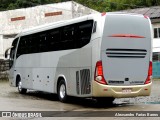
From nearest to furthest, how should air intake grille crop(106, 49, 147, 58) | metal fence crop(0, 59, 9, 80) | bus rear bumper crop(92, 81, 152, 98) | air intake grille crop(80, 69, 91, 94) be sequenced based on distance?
bus rear bumper crop(92, 81, 152, 98) < air intake grille crop(106, 49, 147, 58) < air intake grille crop(80, 69, 91, 94) < metal fence crop(0, 59, 9, 80)

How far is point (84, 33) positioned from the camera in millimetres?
14891

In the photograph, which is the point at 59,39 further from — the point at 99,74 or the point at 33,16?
the point at 33,16

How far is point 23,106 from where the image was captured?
15.3m

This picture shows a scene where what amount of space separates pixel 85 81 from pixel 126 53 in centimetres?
182

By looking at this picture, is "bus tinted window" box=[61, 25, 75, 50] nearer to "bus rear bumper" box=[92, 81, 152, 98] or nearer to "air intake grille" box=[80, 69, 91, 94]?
"air intake grille" box=[80, 69, 91, 94]

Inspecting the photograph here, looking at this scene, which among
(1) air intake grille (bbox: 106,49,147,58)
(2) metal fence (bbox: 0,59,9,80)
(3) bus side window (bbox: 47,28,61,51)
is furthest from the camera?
(2) metal fence (bbox: 0,59,9,80)

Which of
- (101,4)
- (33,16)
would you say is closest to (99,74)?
(33,16)

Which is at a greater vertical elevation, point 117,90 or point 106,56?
point 106,56

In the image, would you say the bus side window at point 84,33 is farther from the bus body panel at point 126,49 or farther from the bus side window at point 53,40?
the bus side window at point 53,40

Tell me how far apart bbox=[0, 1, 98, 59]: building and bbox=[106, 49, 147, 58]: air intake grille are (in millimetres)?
27231

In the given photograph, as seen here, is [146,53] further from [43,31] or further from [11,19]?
[11,19]

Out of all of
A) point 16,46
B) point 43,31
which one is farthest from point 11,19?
point 43,31

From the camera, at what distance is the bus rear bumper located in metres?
14.0

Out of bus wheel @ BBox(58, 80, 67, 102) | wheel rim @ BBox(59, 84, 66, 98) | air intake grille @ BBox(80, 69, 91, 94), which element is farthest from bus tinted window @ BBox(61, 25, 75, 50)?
wheel rim @ BBox(59, 84, 66, 98)
